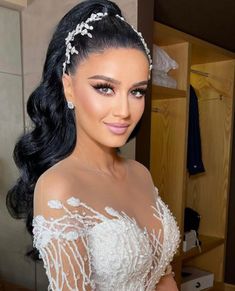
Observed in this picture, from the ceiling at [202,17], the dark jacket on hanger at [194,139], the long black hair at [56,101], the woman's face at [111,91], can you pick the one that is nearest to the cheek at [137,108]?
the woman's face at [111,91]

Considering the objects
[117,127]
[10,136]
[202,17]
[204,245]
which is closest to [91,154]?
[117,127]

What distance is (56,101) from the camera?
0.83m

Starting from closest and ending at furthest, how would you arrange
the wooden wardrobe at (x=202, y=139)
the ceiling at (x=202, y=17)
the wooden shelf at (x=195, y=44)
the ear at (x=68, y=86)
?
the ear at (x=68, y=86)
the ceiling at (x=202, y=17)
the wooden shelf at (x=195, y=44)
the wooden wardrobe at (x=202, y=139)

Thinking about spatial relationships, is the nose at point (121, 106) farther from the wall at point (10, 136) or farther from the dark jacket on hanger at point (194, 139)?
the dark jacket on hanger at point (194, 139)

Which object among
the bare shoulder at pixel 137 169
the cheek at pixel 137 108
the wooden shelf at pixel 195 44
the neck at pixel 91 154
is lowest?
the bare shoulder at pixel 137 169

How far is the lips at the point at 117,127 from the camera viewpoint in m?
0.72

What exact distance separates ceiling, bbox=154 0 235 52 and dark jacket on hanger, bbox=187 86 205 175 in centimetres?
38

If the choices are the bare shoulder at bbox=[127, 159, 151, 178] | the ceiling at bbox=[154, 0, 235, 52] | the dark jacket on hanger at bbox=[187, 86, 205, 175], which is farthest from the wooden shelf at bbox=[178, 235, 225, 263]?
the ceiling at bbox=[154, 0, 235, 52]

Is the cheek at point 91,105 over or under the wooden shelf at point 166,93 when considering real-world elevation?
under

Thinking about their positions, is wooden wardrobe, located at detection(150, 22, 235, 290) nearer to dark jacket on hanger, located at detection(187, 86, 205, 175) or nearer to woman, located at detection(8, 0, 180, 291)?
dark jacket on hanger, located at detection(187, 86, 205, 175)

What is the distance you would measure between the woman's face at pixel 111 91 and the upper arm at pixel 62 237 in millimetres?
156

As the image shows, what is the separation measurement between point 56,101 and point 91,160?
0.18m

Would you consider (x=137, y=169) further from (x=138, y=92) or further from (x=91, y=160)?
(x=138, y=92)

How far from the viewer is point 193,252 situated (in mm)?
2143
